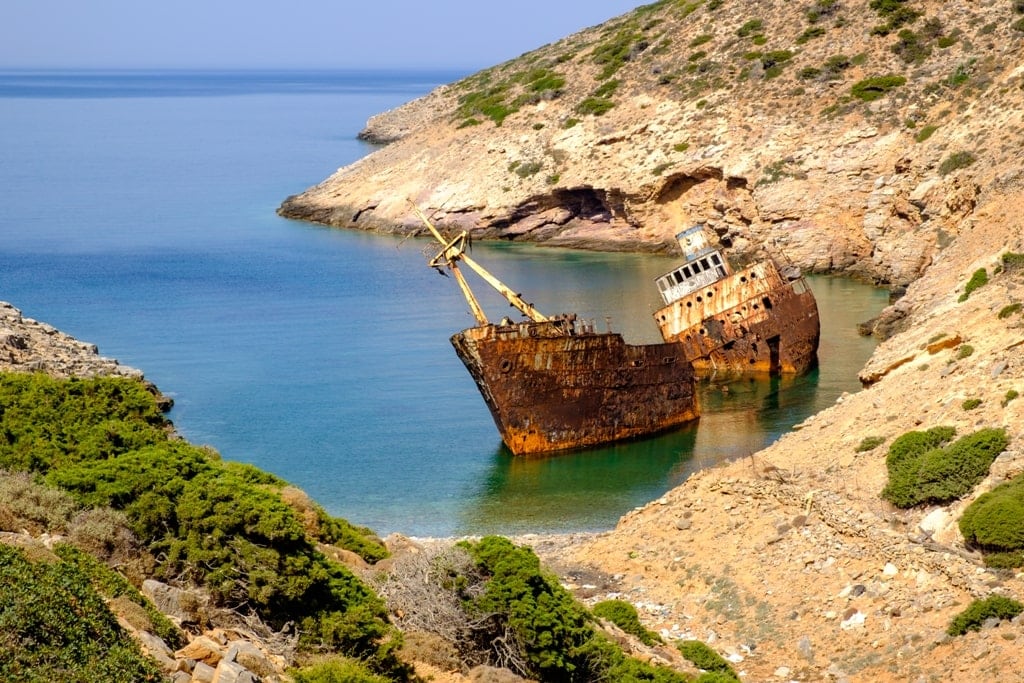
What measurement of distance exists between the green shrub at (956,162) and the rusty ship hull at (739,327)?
57.1 feet

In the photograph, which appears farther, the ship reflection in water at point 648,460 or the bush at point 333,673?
the ship reflection in water at point 648,460

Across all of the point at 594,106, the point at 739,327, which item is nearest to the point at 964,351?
the point at 739,327

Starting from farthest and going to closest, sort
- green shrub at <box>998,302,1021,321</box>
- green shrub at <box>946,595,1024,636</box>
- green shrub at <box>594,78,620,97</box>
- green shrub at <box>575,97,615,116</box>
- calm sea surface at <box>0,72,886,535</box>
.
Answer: green shrub at <box>594,78,620,97</box>
green shrub at <box>575,97,615,116</box>
calm sea surface at <box>0,72,886,535</box>
green shrub at <box>998,302,1021,321</box>
green shrub at <box>946,595,1024,636</box>

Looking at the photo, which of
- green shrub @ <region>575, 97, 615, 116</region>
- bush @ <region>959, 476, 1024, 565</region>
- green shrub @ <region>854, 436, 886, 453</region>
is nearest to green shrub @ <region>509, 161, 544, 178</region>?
green shrub @ <region>575, 97, 615, 116</region>

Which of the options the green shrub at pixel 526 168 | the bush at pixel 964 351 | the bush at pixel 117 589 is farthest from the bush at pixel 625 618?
the green shrub at pixel 526 168

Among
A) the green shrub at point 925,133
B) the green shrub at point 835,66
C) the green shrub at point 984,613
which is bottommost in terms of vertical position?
the green shrub at point 984,613

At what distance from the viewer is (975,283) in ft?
128

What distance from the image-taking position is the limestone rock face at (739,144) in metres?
63.1

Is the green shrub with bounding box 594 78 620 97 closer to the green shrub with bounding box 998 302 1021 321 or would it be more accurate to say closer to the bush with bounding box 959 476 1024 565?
the green shrub with bounding box 998 302 1021 321

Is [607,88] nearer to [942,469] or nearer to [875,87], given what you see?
[875,87]

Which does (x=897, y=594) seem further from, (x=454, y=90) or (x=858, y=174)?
(x=454, y=90)

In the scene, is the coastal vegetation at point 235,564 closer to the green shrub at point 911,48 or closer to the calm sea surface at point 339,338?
the calm sea surface at point 339,338

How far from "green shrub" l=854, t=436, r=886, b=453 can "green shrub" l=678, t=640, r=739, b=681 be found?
721cm

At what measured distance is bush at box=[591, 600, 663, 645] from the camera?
2072 cm
